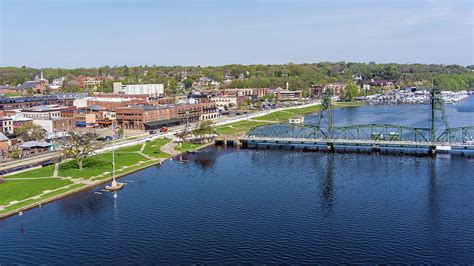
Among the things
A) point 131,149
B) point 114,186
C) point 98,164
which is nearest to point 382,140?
point 131,149

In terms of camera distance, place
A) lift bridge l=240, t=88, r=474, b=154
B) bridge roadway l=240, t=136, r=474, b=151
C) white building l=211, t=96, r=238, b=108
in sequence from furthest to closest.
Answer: white building l=211, t=96, r=238, b=108, lift bridge l=240, t=88, r=474, b=154, bridge roadway l=240, t=136, r=474, b=151

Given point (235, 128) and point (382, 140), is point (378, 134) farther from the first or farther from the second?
point (235, 128)

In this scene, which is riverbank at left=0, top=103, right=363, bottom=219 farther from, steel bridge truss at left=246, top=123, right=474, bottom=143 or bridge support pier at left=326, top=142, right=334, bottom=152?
bridge support pier at left=326, top=142, right=334, bottom=152

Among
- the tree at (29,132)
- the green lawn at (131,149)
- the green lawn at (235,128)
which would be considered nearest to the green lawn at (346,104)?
the green lawn at (235,128)

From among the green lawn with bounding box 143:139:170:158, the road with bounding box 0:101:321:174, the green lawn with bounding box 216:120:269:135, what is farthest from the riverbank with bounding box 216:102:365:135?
the green lawn with bounding box 143:139:170:158

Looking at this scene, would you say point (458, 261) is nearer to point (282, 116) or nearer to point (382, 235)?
point (382, 235)

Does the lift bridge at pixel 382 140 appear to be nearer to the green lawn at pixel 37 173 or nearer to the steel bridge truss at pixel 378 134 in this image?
the steel bridge truss at pixel 378 134

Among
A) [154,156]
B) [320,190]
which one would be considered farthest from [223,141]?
[320,190]
